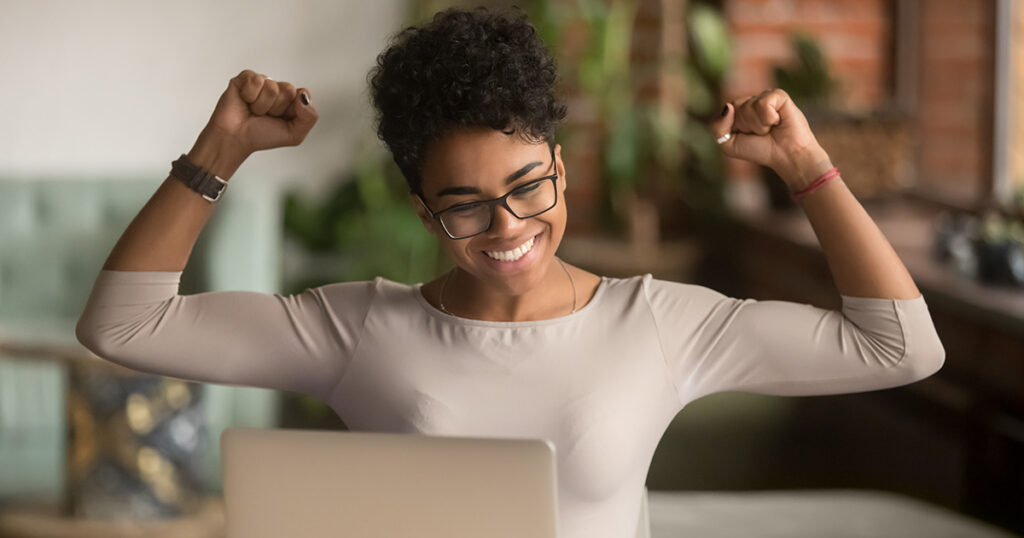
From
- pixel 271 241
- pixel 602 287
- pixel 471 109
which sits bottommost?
pixel 271 241

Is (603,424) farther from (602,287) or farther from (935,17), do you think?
(935,17)

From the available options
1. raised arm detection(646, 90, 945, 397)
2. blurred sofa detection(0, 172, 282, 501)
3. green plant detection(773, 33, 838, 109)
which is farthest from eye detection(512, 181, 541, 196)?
green plant detection(773, 33, 838, 109)

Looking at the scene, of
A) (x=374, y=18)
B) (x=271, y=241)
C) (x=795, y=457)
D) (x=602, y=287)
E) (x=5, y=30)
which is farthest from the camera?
(x=374, y=18)

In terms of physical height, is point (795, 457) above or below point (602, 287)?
below

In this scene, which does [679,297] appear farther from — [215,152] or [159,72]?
[159,72]

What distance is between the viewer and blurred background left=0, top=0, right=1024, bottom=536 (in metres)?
2.64

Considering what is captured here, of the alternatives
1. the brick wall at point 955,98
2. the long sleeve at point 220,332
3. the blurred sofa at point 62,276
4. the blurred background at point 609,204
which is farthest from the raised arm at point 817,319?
the brick wall at point 955,98

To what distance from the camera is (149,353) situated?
3.90 ft

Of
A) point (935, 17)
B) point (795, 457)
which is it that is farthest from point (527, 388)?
point (935, 17)

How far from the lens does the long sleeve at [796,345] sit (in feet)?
3.81

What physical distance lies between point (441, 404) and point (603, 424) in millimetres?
172

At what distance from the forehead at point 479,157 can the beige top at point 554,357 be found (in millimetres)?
170

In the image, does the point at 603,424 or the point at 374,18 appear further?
the point at 374,18

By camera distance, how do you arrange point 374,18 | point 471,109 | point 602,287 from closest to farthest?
point 471,109
point 602,287
point 374,18
